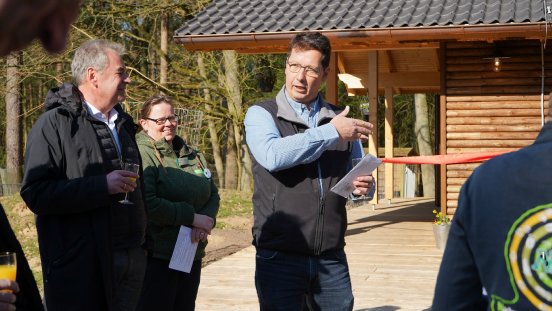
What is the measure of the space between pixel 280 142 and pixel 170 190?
131cm

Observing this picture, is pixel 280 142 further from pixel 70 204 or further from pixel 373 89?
pixel 373 89

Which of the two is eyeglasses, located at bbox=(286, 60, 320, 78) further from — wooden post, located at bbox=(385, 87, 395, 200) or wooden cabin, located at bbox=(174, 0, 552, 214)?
wooden post, located at bbox=(385, 87, 395, 200)

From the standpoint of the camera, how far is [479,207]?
2072 mm

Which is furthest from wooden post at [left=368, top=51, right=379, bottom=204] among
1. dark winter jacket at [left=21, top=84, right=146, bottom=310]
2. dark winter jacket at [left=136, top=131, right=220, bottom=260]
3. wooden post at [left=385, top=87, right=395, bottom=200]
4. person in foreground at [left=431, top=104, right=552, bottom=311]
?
person in foreground at [left=431, top=104, right=552, bottom=311]

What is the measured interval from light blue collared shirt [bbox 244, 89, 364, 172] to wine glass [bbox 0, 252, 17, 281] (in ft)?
5.09

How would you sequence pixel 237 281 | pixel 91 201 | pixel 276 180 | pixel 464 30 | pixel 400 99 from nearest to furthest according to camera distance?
pixel 91 201, pixel 276 180, pixel 237 281, pixel 464 30, pixel 400 99

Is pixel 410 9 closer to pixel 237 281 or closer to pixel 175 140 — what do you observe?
pixel 237 281

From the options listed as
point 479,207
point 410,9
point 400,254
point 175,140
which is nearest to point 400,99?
point 410,9

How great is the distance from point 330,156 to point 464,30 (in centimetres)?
812

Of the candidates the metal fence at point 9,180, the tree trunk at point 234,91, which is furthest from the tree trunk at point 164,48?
the metal fence at point 9,180

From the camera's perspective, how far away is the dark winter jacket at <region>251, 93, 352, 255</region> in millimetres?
4059

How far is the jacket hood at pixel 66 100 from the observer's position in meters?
3.97

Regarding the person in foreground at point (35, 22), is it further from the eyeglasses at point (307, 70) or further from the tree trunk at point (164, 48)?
the tree trunk at point (164, 48)

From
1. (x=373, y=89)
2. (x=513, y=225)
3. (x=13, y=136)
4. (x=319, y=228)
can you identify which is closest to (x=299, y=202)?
(x=319, y=228)
